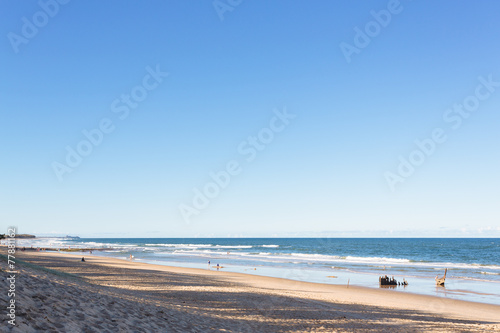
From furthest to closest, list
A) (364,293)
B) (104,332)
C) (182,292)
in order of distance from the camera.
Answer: (364,293) → (182,292) → (104,332)

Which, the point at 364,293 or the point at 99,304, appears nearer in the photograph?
the point at 99,304

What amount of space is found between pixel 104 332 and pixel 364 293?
23138 mm

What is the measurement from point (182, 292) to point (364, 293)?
14.3 meters

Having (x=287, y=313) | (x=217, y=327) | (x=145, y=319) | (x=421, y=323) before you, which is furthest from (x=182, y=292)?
Result: (x=421, y=323)

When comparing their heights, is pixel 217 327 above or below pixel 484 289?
above

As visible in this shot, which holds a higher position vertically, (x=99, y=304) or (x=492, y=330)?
(x=99, y=304)

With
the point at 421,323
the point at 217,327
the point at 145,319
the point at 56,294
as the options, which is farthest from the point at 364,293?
the point at 56,294

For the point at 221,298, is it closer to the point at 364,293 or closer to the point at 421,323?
the point at 421,323

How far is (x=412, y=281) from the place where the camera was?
3456 centimetres

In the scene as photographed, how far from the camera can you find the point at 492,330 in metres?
14.7

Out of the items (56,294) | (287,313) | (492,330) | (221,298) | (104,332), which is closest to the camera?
(104,332)

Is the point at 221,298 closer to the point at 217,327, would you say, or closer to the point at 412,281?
the point at 217,327

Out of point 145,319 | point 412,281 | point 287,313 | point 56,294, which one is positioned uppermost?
point 56,294

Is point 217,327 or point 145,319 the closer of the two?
point 145,319
